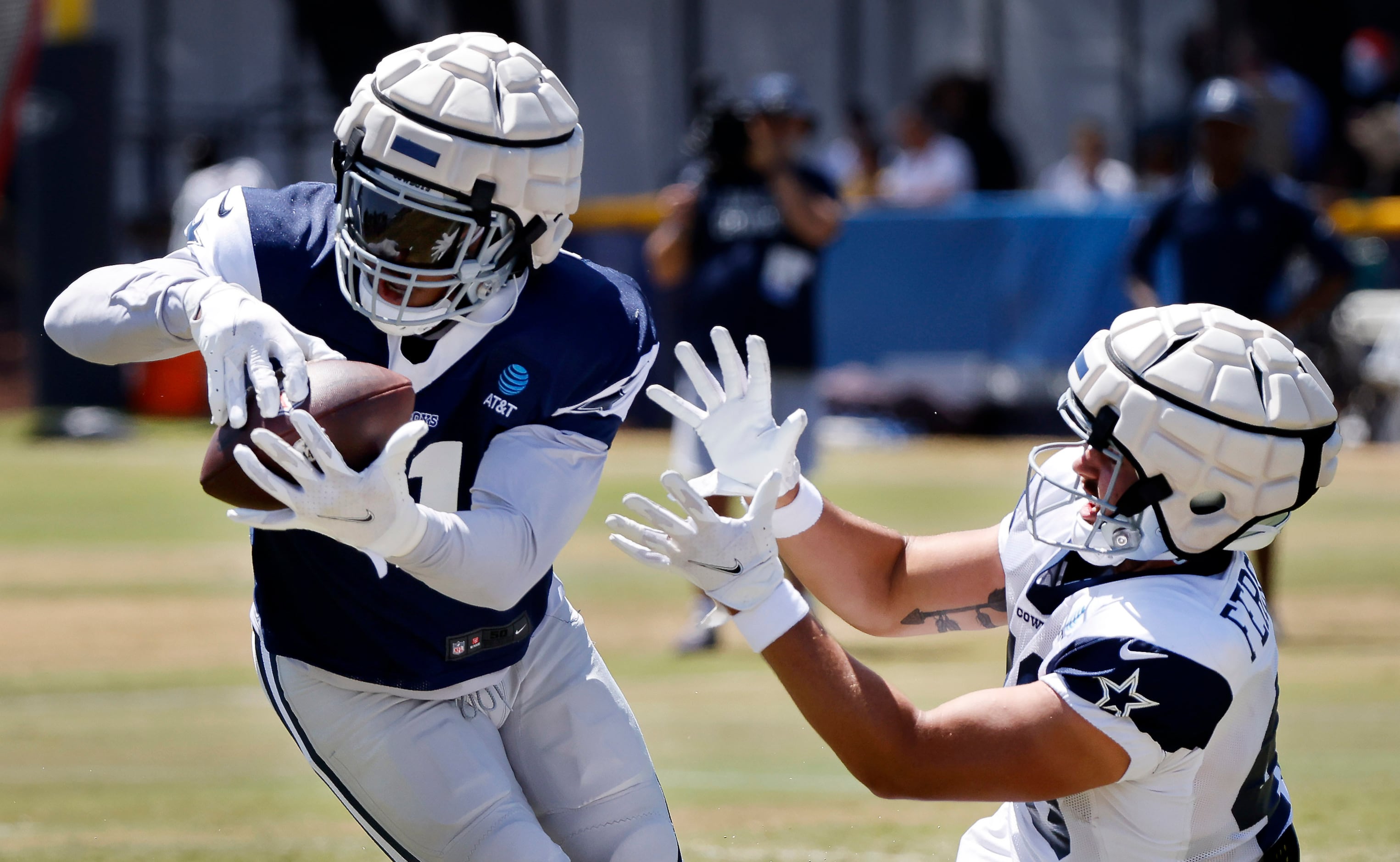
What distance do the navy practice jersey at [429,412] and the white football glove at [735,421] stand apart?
0.13 metres

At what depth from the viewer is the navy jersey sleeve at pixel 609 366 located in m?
3.18

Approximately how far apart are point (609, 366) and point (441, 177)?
0.44m

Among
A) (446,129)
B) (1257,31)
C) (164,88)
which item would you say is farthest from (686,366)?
(164,88)

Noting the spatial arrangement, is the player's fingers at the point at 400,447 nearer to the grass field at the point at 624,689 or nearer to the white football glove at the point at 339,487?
the white football glove at the point at 339,487

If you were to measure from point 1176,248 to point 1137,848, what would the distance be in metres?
5.97

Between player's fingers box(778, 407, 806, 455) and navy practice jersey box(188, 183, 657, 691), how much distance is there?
12.0 inches

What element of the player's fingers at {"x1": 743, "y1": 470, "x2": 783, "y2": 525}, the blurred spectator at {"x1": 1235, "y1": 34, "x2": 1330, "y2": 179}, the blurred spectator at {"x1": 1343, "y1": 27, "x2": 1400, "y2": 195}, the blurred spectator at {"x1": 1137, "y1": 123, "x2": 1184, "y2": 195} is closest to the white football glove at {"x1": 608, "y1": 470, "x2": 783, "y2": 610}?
the player's fingers at {"x1": 743, "y1": 470, "x2": 783, "y2": 525}

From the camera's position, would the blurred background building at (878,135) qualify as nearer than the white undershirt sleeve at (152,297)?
No

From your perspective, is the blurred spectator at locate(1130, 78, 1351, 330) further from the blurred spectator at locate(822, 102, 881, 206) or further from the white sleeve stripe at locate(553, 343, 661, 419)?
the blurred spectator at locate(822, 102, 881, 206)

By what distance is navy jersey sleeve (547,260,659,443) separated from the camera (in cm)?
318

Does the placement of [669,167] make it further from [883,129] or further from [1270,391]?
[1270,391]

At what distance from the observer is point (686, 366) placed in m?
3.18

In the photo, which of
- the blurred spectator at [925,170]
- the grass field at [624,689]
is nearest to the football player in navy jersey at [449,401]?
the grass field at [624,689]

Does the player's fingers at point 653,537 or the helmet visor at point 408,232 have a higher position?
the helmet visor at point 408,232
